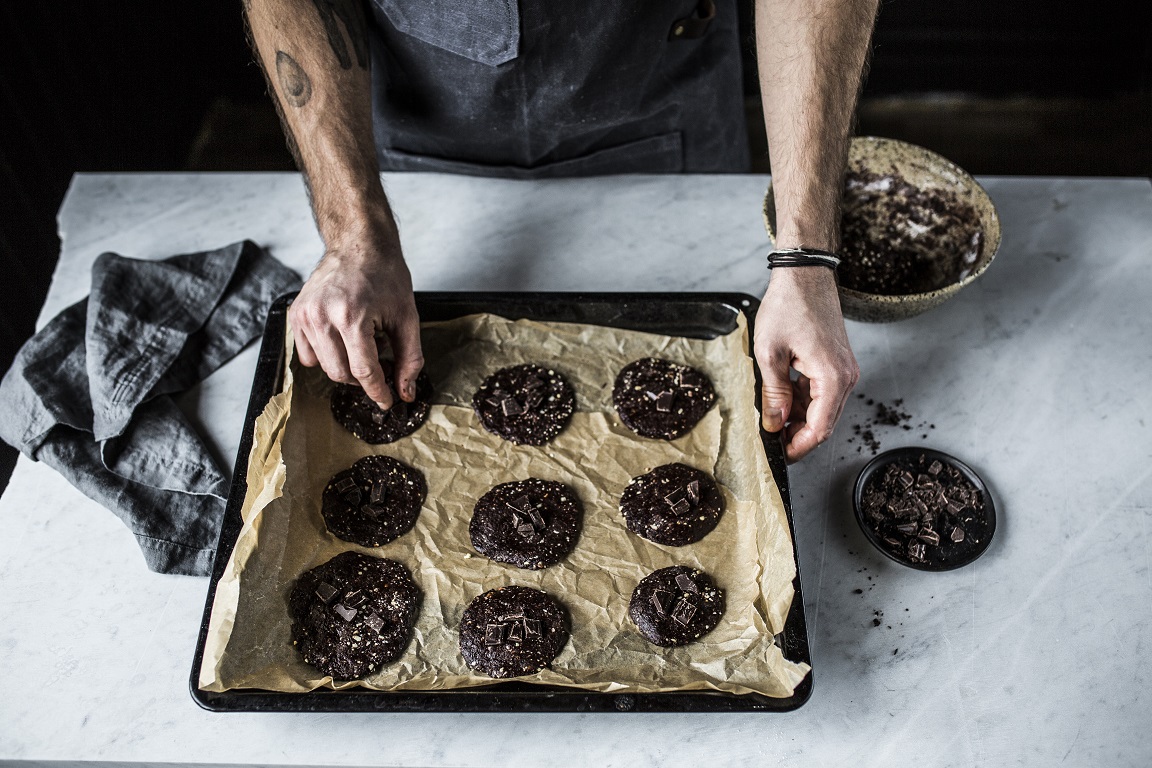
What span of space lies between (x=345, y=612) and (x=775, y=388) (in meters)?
0.82

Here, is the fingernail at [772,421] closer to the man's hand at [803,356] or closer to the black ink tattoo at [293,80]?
the man's hand at [803,356]

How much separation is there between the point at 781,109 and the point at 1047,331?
776mm

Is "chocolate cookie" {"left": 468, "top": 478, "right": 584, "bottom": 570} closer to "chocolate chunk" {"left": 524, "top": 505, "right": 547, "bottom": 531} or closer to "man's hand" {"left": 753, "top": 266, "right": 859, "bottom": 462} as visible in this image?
"chocolate chunk" {"left": 524, "top": 505, "right": 547, "bottom": 531}

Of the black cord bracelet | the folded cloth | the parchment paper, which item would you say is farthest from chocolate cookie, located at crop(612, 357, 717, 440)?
the folded cloth

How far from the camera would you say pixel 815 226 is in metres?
1.61

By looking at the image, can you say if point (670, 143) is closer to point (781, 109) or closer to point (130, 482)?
point (781, 109)

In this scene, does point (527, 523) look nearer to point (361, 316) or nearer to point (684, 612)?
point (684, 612)

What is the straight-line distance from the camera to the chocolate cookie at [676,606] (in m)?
1.43

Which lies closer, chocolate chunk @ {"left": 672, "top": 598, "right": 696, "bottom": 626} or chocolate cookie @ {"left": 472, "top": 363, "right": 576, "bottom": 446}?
chocolate chunk @ {"left": 672, "top": 598, "right": 696, "bottom": 626}

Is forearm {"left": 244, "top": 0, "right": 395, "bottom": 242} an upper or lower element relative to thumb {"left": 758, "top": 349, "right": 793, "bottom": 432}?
upper

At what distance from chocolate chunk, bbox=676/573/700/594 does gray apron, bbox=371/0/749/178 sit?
1.07 m

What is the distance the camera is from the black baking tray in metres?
1.31

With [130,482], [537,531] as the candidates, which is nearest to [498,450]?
[537,531]

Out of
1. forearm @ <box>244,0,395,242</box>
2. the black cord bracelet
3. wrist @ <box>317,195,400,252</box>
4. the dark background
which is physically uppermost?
forearm @ <box>244,0,395,242</box>
